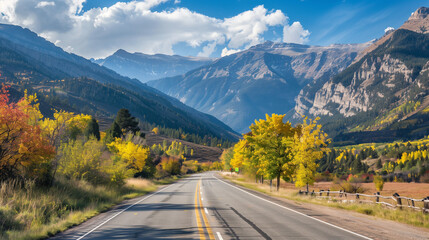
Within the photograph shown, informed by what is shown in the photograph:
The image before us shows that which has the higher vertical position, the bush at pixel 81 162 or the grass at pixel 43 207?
the bush at pixel 81 162

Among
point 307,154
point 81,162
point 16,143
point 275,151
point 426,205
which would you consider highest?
point 275,151

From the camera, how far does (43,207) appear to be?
14.8 meters

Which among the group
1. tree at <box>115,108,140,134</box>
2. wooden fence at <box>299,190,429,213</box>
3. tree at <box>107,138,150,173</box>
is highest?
tree at <box>115,108,140,134</box>

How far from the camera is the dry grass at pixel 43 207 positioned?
456 inches

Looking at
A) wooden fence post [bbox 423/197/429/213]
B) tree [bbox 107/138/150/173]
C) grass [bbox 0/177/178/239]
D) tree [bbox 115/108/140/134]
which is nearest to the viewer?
grass [bbox 0/177/178/239]

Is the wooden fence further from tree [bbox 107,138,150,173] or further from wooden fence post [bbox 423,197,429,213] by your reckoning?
tree [bbox 107,138,150,173]

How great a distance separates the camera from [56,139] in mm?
18641

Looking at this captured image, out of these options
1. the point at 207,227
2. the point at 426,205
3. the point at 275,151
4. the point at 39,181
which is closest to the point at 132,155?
the point at 275,151

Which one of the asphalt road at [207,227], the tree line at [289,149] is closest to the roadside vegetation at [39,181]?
the asphalt road at [207,227]

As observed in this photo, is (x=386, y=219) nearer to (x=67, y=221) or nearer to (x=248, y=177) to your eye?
(x=67, y=221)

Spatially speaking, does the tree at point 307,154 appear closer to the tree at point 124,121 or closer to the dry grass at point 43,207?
the dry grass at point 43,207

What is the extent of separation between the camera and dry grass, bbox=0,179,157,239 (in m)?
11.6

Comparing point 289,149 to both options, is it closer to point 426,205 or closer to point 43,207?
point 426,205

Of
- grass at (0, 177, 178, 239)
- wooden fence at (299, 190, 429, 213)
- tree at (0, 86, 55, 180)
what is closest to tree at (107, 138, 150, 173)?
grass at (0, 177, 178, 239)
